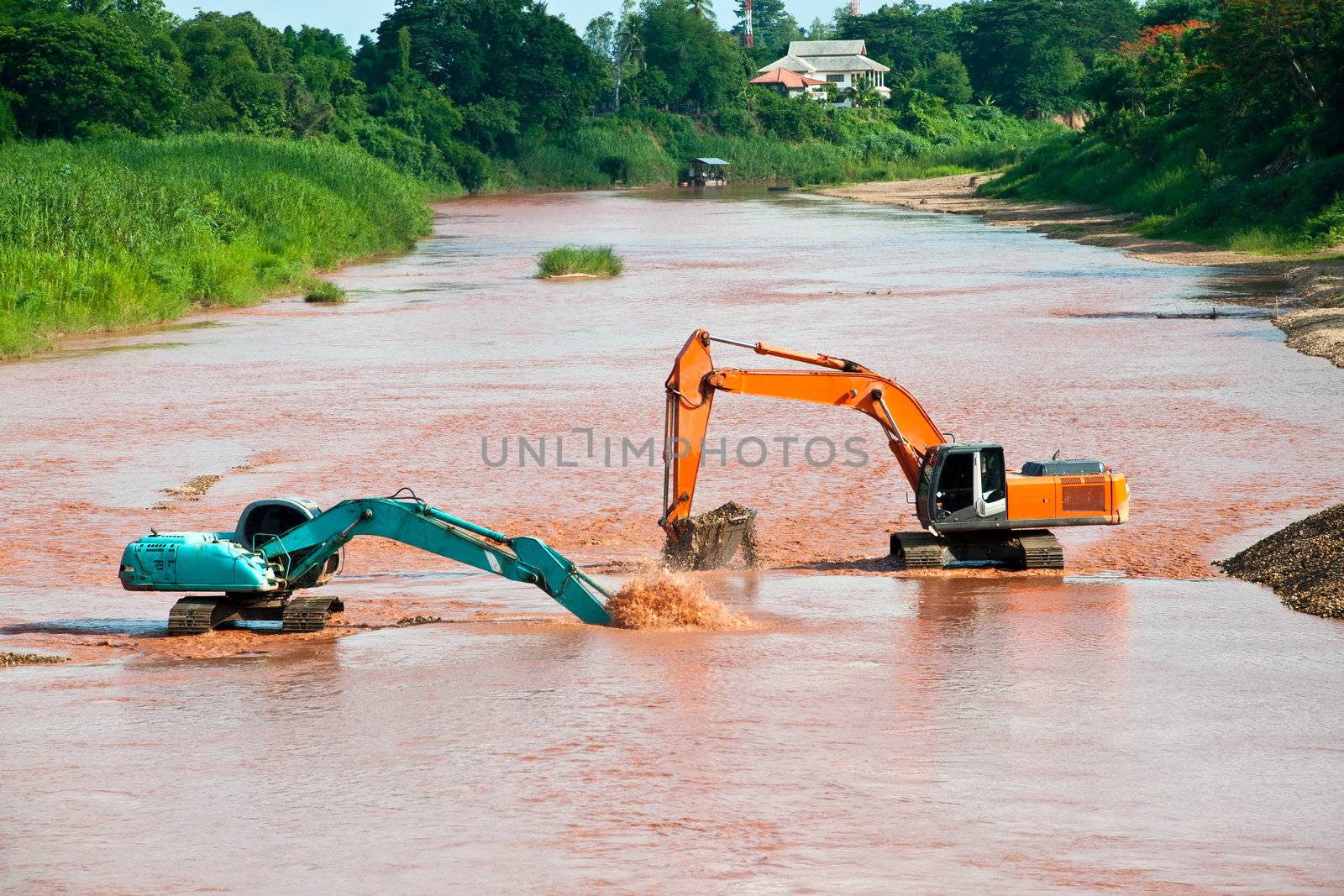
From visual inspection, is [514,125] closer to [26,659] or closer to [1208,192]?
[1208,192]

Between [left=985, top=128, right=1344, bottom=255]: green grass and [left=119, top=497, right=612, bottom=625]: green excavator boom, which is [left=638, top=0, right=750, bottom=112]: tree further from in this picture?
[left=119, top=497, right=612, bottom=625]: green excavator boom

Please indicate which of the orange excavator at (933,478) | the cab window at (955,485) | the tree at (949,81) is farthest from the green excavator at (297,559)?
the tree at (949,81)

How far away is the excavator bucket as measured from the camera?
42.3 feet

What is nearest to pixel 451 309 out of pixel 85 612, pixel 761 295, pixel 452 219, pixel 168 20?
pixel 761 295

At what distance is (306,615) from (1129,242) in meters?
43.7

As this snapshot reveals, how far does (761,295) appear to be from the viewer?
39.0m

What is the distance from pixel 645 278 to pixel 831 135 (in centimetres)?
8581

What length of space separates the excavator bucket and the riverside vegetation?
19173 mm

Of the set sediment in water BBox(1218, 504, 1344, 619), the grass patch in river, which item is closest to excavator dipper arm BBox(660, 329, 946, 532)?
sediment in water BBox(1218, 504, 1344, 619)

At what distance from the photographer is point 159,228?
36.6 meters

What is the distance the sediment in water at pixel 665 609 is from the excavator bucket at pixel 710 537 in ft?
4.82

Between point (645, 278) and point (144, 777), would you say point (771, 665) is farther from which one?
point (645, 278)

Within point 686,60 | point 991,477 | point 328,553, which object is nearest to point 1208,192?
point 991,477

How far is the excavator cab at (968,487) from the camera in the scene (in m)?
13.0
